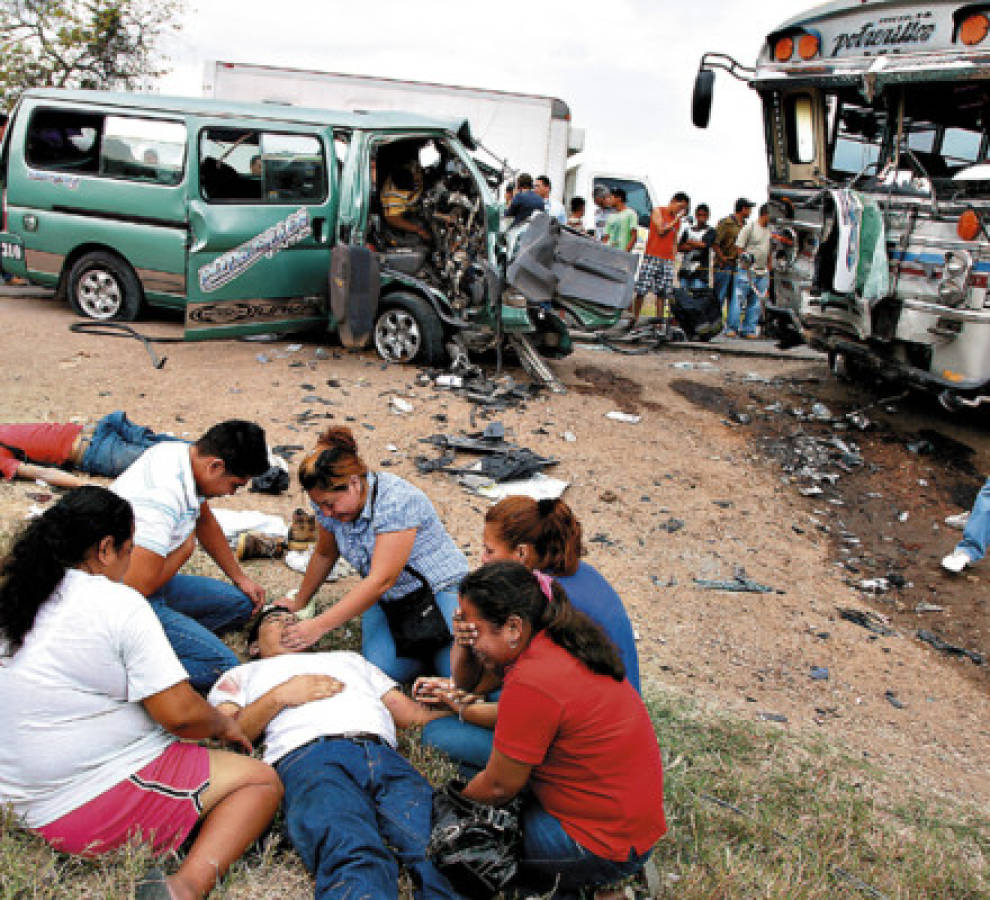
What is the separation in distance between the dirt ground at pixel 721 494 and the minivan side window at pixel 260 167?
1444 mm

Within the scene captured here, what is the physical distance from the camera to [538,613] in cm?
244

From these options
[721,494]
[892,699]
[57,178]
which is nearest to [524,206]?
[721,494]

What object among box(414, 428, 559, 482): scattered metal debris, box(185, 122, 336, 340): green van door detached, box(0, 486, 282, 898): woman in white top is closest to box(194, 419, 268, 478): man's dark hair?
box(0, 486, 282, 898): woman in white top

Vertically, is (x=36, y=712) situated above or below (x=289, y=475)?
above

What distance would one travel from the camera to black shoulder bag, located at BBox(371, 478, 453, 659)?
3607 millimetres

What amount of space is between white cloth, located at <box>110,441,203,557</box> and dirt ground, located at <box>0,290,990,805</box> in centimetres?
133

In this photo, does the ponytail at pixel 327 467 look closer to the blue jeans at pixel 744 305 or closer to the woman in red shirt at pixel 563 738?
the woman in red shirt at pixel 563 738

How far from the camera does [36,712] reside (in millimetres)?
2270

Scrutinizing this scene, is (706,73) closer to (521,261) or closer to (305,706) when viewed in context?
(521,261)

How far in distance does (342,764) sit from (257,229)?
6280 millimetres

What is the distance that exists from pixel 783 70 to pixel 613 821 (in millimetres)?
7586

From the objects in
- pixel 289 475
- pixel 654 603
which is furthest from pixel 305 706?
pixel 289 475

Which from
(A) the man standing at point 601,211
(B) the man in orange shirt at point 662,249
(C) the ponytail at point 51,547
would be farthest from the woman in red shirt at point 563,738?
(A) the man standing at point 601,211

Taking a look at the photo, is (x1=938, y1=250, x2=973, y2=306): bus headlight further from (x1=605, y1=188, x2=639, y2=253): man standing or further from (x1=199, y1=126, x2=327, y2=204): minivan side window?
(x1=199, y1=126, x2=327, y2=204): minivan side window
